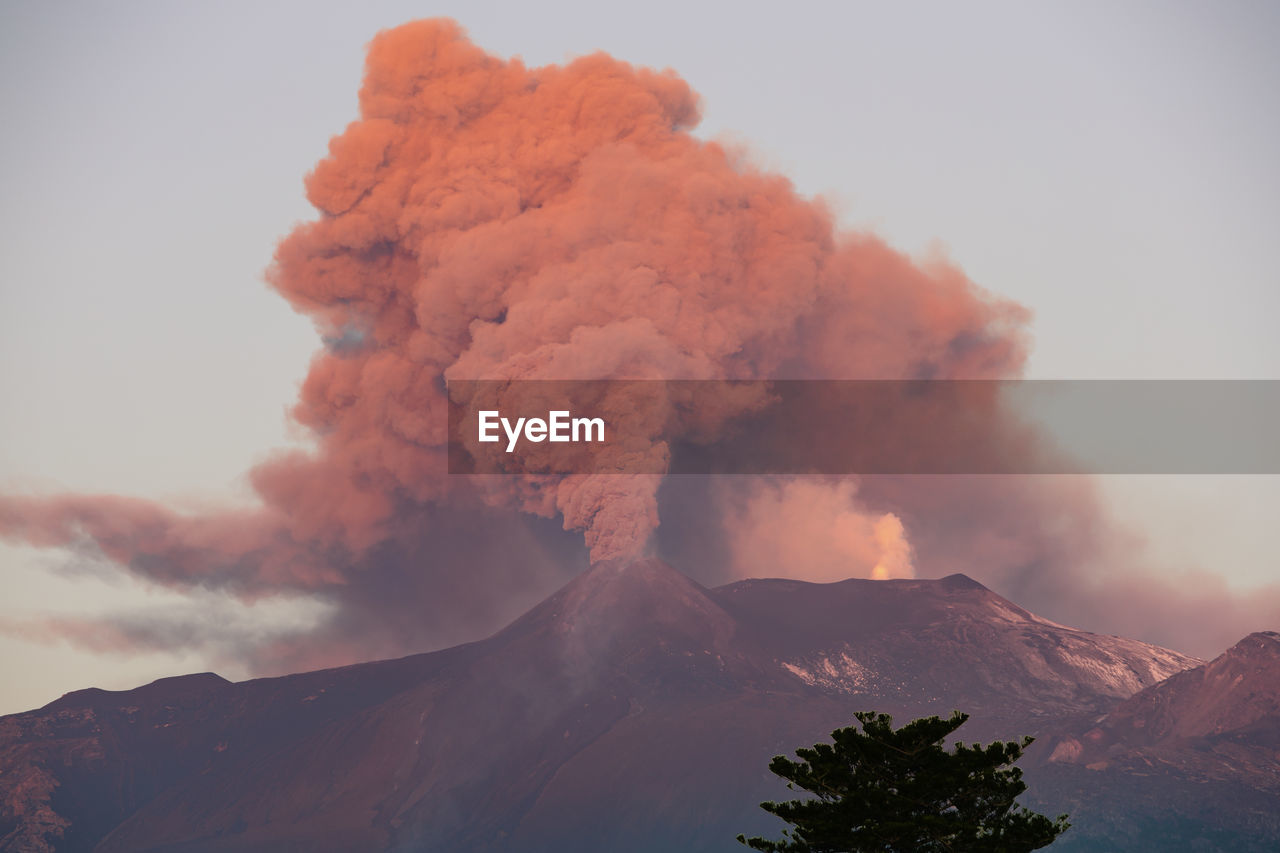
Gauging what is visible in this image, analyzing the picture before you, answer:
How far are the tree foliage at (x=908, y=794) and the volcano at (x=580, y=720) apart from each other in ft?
168

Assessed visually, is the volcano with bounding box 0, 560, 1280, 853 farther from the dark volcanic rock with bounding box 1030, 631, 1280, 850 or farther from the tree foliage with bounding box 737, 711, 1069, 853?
the tree foliage with bounding box 737, 711, 1069, 853

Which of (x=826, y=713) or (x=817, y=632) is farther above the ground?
(x=817, y=632)

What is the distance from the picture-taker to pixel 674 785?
82.4 metres

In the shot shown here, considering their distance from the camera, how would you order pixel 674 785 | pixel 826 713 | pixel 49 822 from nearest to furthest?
pixel 674 785 < pixel 826 713 < pixel 49 822

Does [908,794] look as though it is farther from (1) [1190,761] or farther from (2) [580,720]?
(2) [580,720]

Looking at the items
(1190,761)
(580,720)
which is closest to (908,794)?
(1190,761)

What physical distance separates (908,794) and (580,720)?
6461 cm

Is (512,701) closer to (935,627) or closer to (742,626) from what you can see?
(742,626)

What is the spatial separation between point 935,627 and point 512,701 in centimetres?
2583

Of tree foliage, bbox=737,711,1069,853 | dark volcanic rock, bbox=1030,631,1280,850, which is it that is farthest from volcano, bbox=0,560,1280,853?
tree foliage, bbox=737,711,1069,853

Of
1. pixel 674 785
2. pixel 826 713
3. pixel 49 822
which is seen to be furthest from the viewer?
pixel 49 822

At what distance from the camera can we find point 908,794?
26.9m

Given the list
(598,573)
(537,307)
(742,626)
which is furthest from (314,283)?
(742,626)

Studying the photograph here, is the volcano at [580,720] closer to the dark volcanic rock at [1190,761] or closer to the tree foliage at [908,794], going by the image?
the dark volcanic rock at [1190,761]
